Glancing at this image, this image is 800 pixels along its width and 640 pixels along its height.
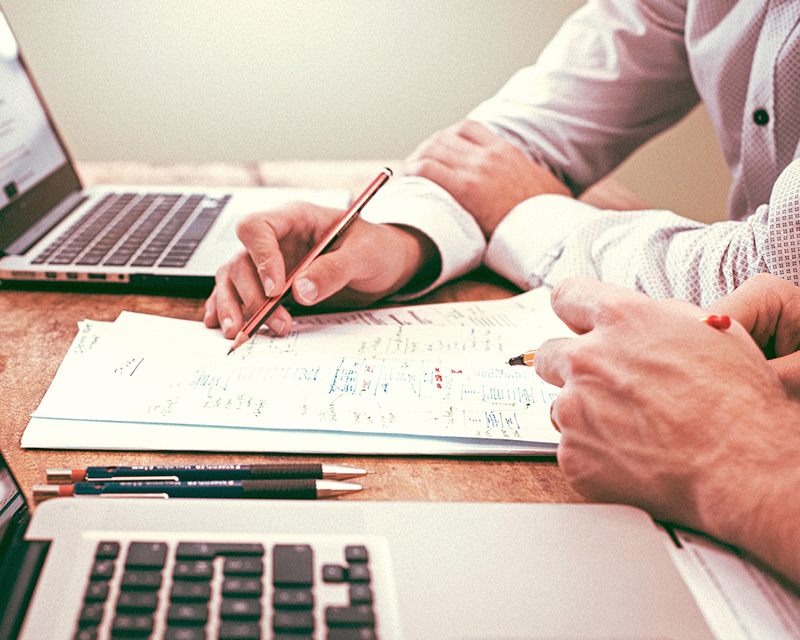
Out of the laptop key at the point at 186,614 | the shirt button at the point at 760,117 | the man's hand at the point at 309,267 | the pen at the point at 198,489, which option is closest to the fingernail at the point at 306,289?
the man's hand at the point at 309,267

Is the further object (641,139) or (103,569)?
(641,139)

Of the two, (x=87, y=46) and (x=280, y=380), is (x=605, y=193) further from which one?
(x=87, y=46)

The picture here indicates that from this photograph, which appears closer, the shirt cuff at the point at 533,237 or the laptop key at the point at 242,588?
the laptop key at the point at 242,588

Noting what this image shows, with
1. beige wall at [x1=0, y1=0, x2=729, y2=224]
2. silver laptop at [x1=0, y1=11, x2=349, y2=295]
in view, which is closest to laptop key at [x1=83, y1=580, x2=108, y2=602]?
silver laptop at [x1=0, y1=11, x2=349, y2=295]

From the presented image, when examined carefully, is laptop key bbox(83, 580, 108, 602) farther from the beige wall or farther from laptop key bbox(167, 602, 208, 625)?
the beige wall

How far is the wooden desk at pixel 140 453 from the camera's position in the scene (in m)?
0.39

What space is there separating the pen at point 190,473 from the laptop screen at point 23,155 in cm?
43

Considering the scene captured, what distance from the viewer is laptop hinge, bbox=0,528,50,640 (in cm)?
26

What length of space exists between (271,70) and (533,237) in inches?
45.1

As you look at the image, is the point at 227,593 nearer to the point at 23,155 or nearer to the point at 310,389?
the point at 310,389

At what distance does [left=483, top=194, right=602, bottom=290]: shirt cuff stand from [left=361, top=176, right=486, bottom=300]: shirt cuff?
30 mm

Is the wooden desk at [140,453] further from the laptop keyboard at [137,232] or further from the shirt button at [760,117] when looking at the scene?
the shirt button at [760,117]

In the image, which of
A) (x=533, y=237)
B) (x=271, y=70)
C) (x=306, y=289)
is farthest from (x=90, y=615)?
(x=271, y=70)

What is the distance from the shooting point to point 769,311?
422 mm
